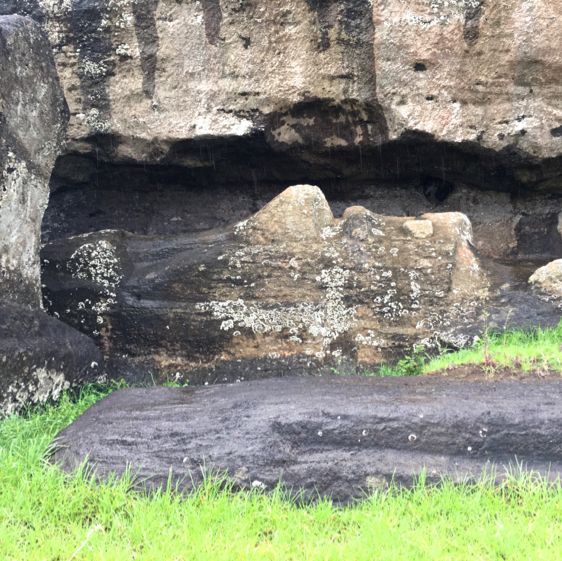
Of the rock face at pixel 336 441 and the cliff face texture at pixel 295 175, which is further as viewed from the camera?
the cliff face texture at pixel 295 175

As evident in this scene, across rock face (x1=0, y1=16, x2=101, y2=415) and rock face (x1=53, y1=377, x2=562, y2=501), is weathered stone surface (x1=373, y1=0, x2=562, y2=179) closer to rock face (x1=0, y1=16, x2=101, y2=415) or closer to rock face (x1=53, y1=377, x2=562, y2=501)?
rock face (x1=0, y1=16, x2=101, y2=415)

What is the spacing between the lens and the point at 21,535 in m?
3.14

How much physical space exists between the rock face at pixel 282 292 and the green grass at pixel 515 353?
11.6 inches

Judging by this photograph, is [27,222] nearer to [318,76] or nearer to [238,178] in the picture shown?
[238,178]

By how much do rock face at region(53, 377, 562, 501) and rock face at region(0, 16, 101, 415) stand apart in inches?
42.0

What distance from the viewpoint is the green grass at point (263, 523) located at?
292 cm

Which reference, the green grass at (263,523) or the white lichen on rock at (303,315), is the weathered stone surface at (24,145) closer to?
the white lichen on rock at (303,315)

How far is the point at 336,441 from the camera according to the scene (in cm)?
359

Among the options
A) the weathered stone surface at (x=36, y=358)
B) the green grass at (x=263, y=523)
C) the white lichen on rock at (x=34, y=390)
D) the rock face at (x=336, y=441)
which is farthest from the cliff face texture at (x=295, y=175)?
the green grass at (x=263, y=523)

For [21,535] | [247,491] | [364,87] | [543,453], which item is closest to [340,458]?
[247,491]

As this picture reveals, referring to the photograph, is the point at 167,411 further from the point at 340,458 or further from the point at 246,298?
the point at 246,298

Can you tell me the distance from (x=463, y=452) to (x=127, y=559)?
4.86 feet

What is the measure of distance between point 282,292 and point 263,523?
9.47 ft

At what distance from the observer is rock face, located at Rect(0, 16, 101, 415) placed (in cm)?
477
